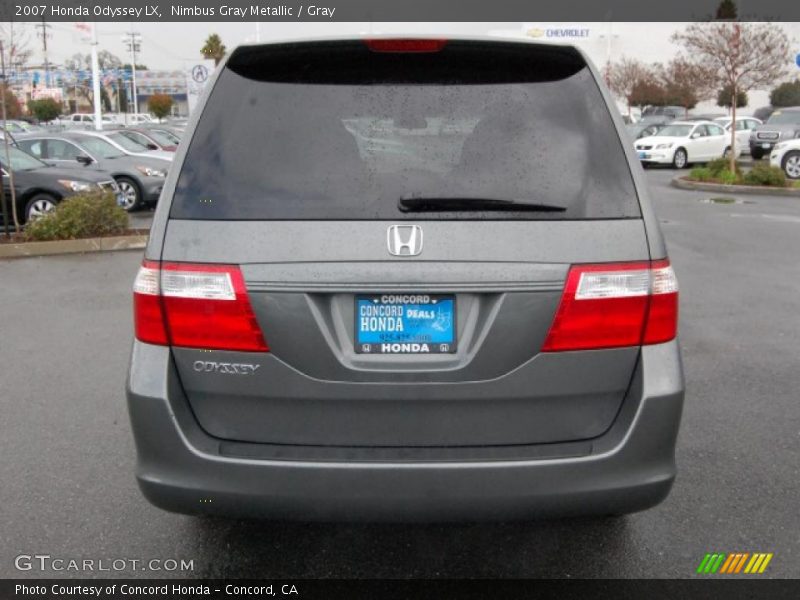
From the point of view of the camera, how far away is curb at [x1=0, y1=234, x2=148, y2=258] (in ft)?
35.1

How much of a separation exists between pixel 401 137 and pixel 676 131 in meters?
27.6

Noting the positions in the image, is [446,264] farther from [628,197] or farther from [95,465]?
[95,465]

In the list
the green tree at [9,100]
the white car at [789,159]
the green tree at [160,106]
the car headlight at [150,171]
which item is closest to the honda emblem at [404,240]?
the green tree at [9,100]

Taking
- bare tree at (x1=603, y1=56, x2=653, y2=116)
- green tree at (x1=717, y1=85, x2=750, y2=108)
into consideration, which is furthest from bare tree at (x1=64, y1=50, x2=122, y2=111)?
green tree at (x1=717, y1=85, x2=750, y2=108)

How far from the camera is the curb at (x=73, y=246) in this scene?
10.7m

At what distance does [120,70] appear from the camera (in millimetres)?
97375

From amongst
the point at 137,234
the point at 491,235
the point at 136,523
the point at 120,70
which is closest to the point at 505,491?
the point at 491,235

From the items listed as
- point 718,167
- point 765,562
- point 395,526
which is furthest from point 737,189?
point 395,526

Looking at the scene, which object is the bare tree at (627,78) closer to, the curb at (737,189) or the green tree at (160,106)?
the curb at (737,189)

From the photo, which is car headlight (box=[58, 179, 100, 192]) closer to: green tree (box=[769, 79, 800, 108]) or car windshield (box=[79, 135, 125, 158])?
car windshield (box=[79, 135, 125, 158])

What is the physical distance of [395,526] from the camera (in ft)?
12.0

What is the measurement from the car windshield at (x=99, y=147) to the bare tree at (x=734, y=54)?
14.7 meters

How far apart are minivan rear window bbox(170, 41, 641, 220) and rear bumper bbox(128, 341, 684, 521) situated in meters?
0.62

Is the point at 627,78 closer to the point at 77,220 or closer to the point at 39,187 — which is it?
the point at 39,187
